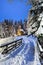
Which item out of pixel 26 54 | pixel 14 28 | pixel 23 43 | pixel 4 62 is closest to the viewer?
pixel 4 62

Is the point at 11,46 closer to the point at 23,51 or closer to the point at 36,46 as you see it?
the point at 23,51

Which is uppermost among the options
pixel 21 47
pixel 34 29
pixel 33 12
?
pixel 33 12

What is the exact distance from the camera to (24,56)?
240cm

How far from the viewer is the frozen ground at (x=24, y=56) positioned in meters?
2.18

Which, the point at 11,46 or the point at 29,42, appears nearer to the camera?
the point at 11,46

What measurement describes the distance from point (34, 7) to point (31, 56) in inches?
87.9

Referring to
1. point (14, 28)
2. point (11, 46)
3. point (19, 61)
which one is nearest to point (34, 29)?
point (11, 46)

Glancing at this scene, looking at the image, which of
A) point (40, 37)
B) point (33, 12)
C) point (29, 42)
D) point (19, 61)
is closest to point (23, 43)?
point (29, 42)

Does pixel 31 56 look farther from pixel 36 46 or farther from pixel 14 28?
pixel 14 28

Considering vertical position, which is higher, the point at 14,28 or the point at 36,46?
the point at 14,28

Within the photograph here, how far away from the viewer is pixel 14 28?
738 cm

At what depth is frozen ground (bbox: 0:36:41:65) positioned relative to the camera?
85.7 inches

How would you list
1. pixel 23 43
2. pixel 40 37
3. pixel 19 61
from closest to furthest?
pixel 19 61 < pixel 23 43 < pixel 40 37

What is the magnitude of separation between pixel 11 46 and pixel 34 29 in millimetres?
1794
